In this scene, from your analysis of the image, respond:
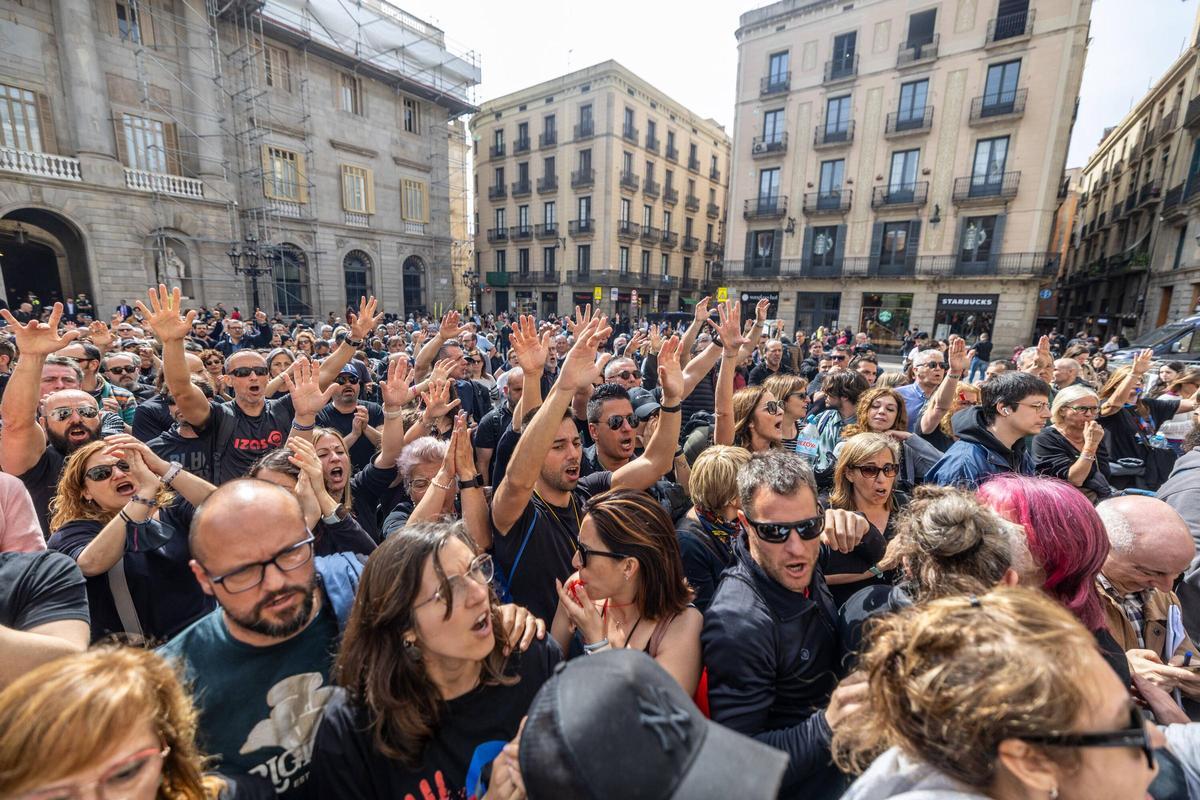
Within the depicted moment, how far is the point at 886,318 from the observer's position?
23172 millimetres

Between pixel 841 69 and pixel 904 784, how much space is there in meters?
28.9

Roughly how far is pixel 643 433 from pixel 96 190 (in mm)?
22003

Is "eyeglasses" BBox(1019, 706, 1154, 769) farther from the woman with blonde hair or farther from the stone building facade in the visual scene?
the stone building facade

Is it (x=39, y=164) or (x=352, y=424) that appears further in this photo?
(x=39, y=164)

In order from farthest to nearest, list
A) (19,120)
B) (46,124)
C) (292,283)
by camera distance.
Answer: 1. (292,283)
2. (46,124)
3. (19,120)

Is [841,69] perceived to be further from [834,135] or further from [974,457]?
[974,457]

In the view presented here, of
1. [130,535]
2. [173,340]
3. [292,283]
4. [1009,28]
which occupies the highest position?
[1009,28]

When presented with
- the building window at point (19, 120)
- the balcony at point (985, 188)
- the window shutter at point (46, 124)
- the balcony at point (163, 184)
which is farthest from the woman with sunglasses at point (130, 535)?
the balcony at point (985, 188)

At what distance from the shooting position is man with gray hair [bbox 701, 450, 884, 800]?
154 centimetres

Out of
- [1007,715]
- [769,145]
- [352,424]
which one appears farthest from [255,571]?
[769,145]

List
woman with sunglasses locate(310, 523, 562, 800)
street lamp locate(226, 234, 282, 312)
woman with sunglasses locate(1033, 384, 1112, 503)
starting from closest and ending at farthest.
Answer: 1. woman with sunglasses locate(310, 523, 562, 800)
2. woman with sunglasses locate(1033, 384, 1112, 503)
3. street lamp locate(226, 234, 282, 312)

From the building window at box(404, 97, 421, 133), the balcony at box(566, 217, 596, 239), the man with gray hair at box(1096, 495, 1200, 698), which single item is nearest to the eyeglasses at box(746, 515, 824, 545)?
the man with gray hair at box(1096, 495, 1200, 698)

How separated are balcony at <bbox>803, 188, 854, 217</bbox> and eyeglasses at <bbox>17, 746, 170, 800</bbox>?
1059 inches

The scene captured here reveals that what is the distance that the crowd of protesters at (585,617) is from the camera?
93 centimetres
